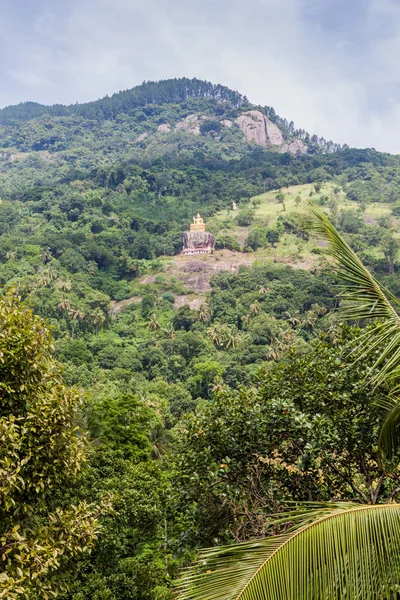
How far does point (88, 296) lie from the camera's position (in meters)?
69.4

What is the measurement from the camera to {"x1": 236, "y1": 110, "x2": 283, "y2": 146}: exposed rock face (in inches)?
7215

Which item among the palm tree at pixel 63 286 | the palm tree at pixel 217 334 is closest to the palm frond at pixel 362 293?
the palm tree at pixel 217 334

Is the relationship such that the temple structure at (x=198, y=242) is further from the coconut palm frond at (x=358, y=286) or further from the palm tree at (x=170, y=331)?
the coconut palm frond at (x=358, y=286)

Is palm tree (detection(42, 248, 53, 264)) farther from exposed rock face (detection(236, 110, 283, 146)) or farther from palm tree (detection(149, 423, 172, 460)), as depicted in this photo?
exposed rock face (detection(236, 110, 283, 146))

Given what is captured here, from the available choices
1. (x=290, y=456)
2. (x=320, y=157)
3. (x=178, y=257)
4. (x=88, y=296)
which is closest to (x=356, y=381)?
(x=290, y=456)

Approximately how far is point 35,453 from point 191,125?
650 feet

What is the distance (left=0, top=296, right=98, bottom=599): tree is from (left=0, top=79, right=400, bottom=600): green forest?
2cm

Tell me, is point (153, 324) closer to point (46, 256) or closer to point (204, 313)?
point (204, 313)

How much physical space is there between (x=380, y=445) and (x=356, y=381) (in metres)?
1.83

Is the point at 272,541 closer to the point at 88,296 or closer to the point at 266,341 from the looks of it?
the point at 266,341

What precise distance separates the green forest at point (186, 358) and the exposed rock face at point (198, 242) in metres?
2.48

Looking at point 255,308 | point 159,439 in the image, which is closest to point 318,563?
point 159,439

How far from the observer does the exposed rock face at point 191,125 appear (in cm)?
18871

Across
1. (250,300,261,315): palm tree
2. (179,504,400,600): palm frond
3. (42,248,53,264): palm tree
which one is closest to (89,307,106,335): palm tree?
(250,300,261,315): palm tree
